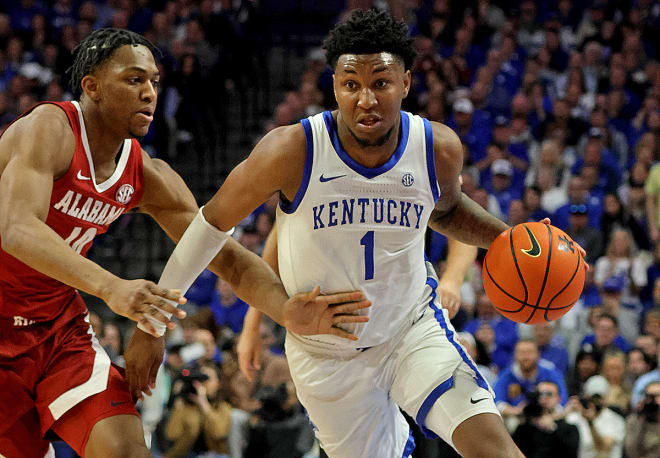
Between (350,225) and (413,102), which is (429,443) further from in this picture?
(413,102)

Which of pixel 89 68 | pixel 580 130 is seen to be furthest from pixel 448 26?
pixel 89 68

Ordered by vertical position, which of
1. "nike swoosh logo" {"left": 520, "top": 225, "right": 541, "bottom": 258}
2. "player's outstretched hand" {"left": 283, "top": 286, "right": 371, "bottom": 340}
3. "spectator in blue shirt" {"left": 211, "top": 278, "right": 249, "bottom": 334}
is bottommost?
"spectator in blue shirt" {"left": 211, "top": 278, "right": 249, "bottom": 334}

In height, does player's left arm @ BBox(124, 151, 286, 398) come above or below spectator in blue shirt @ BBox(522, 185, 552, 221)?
above

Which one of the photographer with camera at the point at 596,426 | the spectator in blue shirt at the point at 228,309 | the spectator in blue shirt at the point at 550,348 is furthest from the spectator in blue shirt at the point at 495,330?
the spectator in blue shirt at the point at 228,309

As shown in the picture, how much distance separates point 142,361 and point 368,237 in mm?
1095

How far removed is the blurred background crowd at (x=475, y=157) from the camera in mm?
7078

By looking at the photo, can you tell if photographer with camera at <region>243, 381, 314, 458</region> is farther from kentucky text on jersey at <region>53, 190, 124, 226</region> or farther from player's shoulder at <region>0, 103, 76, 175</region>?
player's shoulder at <region>0, 103, 76, 175</region>

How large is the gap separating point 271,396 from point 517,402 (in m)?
1.96

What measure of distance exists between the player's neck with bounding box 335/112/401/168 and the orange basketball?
0.69m

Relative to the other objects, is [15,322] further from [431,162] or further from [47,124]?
[431,162]

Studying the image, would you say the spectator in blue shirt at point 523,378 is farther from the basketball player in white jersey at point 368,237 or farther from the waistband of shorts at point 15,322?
the waistband of shorts at point 15,322

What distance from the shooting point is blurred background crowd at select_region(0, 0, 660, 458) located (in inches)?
279

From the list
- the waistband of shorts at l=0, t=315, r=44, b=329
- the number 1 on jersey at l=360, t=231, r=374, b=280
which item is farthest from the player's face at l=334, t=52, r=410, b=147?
the waistband of shorts at l=0, t=315, r=44, b=329

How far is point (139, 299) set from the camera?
2992mm
